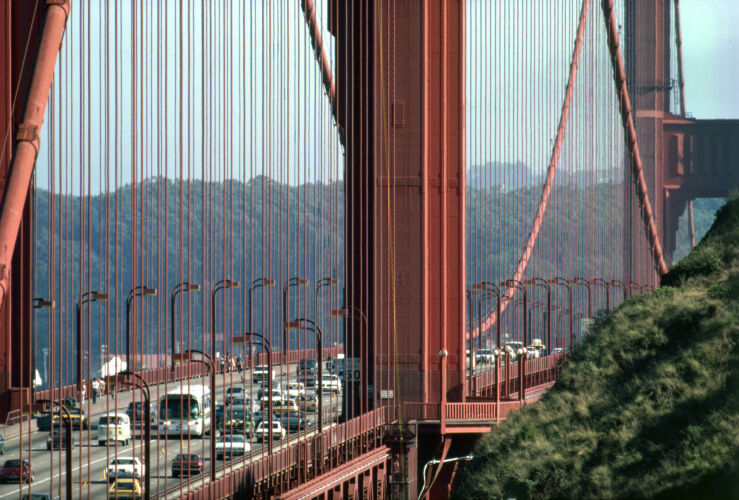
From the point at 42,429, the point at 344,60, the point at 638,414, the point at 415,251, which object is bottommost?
the point at 42,429

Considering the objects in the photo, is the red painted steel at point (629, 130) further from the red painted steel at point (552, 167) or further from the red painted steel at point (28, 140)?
the red painted steel at point (28, 140)

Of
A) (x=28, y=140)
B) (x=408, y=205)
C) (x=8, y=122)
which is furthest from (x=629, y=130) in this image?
(x=28, y=140)

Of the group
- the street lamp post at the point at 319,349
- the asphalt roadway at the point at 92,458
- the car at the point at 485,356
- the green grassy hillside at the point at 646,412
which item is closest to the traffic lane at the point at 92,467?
the asphalt roadway at the point at 92,458

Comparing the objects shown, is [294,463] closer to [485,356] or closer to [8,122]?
[8,122]

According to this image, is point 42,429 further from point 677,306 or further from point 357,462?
point 677,306

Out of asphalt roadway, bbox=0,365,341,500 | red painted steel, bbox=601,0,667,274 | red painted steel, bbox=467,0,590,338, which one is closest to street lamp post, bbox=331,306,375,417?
asphalt roadway, bbox=0,365,341,500

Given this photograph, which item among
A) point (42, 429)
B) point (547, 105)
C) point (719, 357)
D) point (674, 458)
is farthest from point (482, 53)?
point (674, 458)
